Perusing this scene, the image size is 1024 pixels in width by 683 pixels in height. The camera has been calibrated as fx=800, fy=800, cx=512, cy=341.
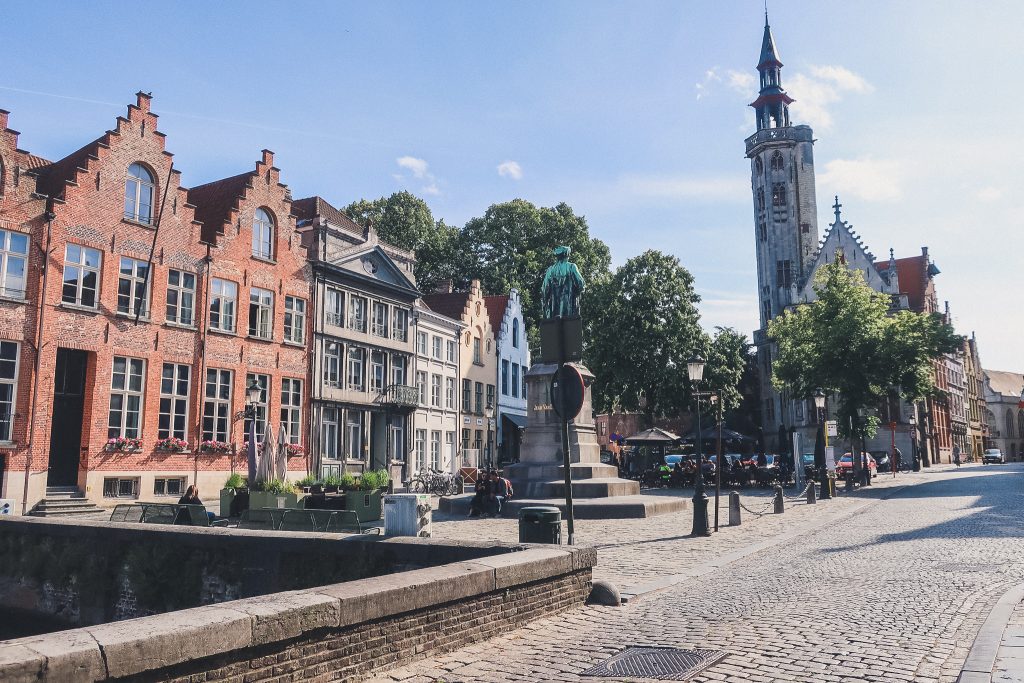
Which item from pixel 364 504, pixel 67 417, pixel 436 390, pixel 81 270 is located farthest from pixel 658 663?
pixel 436 390

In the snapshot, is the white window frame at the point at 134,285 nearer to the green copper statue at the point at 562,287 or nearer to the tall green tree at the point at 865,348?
the green copper statue at the point at 562,287

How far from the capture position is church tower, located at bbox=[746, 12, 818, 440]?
74625 mm

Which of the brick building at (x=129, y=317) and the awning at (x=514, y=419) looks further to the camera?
the awning at (x=514, y=419)

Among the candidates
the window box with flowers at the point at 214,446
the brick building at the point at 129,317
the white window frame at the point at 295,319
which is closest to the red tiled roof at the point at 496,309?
the white window frame at the point at 295,319

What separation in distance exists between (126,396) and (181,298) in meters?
4.03

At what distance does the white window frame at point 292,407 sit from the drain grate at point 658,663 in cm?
2713

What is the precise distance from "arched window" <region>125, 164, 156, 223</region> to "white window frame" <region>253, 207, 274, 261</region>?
459cm

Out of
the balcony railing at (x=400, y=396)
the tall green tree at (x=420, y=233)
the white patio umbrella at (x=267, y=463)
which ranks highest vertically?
the tall green tree at (x=420, y=233)

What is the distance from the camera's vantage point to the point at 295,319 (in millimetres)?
32594

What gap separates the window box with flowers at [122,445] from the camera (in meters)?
24.5

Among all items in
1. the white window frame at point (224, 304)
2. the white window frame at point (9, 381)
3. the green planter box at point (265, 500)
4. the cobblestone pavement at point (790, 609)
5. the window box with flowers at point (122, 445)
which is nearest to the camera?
the cobblestone pavement at point (790, 609)

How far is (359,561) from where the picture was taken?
29.0 ft

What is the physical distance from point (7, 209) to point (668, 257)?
3495 centimetres

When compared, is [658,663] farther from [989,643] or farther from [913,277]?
[913,277]
